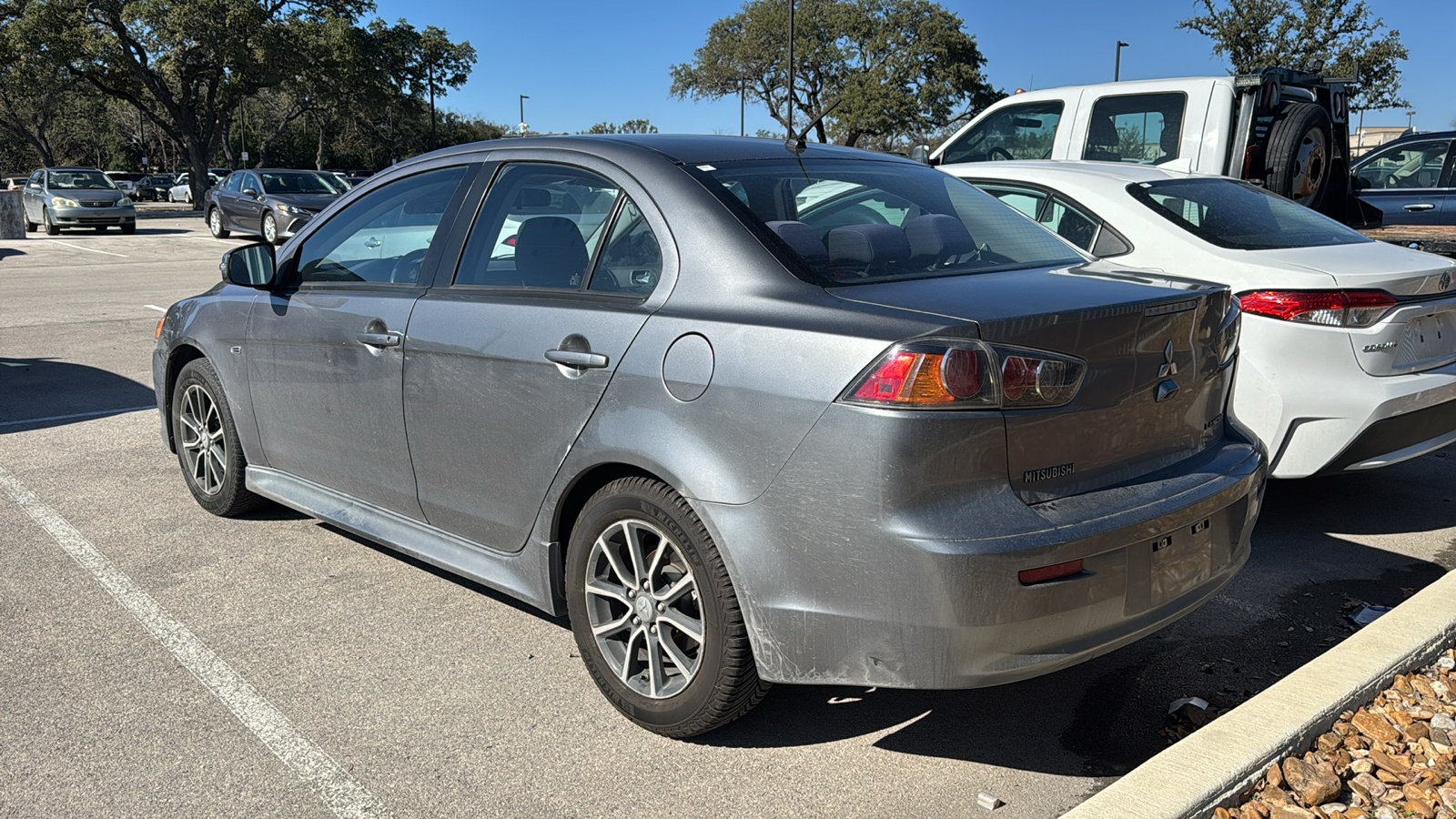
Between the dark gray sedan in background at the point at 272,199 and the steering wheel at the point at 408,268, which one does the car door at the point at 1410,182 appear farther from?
the dark gray sedan in background at the point at 272,199

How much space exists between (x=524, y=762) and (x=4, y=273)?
1851 centimetres

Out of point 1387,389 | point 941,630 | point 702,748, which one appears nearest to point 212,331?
point 702,748

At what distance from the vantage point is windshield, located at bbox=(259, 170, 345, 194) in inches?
973

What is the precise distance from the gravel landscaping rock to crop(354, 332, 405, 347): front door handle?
9.06 ft

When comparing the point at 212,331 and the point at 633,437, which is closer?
the point at 633,437

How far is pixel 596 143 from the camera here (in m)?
3.59

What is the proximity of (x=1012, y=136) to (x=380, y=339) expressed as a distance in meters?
6.24

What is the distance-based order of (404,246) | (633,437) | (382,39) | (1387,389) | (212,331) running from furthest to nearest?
(382,39) < (212,331) < (1387,389) < (404,246) < (633,437)

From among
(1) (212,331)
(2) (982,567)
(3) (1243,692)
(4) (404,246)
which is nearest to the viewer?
(2) (982,567)

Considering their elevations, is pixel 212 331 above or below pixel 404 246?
below

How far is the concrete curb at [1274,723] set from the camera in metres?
2.51

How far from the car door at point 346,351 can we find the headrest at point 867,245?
1.41 metres

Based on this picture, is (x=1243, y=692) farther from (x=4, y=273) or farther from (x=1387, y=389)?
(x=4, y=273)

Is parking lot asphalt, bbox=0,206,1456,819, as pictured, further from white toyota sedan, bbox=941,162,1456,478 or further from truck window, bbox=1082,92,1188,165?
→ truck window, bbox=1082,92,1188,165
